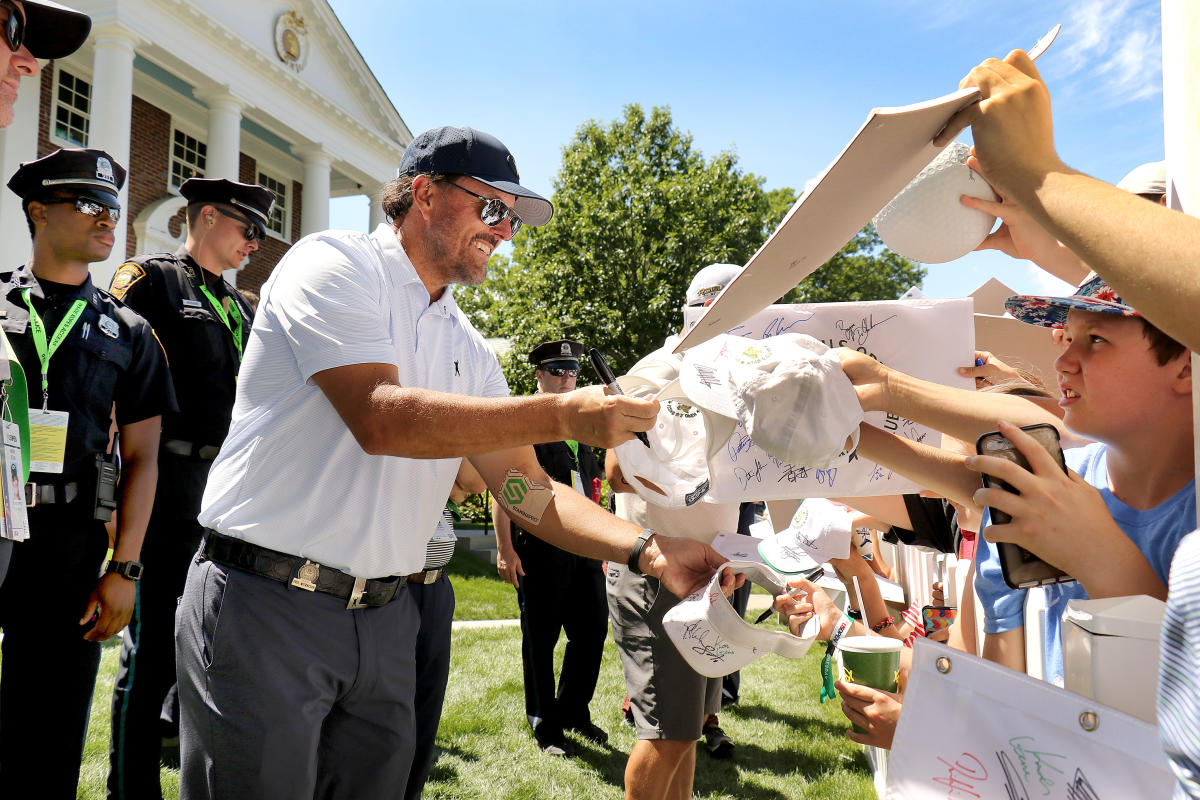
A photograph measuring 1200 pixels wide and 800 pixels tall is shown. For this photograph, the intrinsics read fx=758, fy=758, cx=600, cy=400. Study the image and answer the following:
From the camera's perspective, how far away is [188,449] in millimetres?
3324

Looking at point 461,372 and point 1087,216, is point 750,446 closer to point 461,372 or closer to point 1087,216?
point 461,372

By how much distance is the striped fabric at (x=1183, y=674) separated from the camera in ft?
2.36

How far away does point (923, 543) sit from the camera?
275 centimetres

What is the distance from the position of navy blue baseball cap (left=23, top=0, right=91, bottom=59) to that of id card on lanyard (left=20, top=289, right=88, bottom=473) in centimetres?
105

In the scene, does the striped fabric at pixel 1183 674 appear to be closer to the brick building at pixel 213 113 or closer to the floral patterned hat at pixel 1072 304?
the floral patterned hat at pixel 1072 304

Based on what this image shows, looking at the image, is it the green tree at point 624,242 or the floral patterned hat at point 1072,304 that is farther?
the green tree at point 624,242

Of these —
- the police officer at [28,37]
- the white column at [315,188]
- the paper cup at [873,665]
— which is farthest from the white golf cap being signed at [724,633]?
the white column at [315,188]

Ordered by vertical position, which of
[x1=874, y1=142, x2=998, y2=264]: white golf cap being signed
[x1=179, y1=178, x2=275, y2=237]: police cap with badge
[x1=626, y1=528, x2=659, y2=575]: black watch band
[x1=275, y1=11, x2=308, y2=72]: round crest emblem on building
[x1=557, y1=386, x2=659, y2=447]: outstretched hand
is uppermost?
[x1=275, y1=11, x2=308, y2=72]: round crest emblem on building

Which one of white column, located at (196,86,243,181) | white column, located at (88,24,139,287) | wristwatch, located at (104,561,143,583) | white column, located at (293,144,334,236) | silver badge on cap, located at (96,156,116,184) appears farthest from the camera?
white column, located at (293,144,334,236)

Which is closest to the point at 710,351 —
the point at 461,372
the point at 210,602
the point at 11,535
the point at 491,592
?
the point at 461,372

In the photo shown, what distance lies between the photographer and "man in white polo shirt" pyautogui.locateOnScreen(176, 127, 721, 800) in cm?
170

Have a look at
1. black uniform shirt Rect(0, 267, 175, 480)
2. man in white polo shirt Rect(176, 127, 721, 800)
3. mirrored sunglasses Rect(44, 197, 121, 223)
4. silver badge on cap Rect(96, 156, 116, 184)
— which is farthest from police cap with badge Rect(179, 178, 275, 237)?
man in white polo shirt Rect(176, 127, 721, 800)
